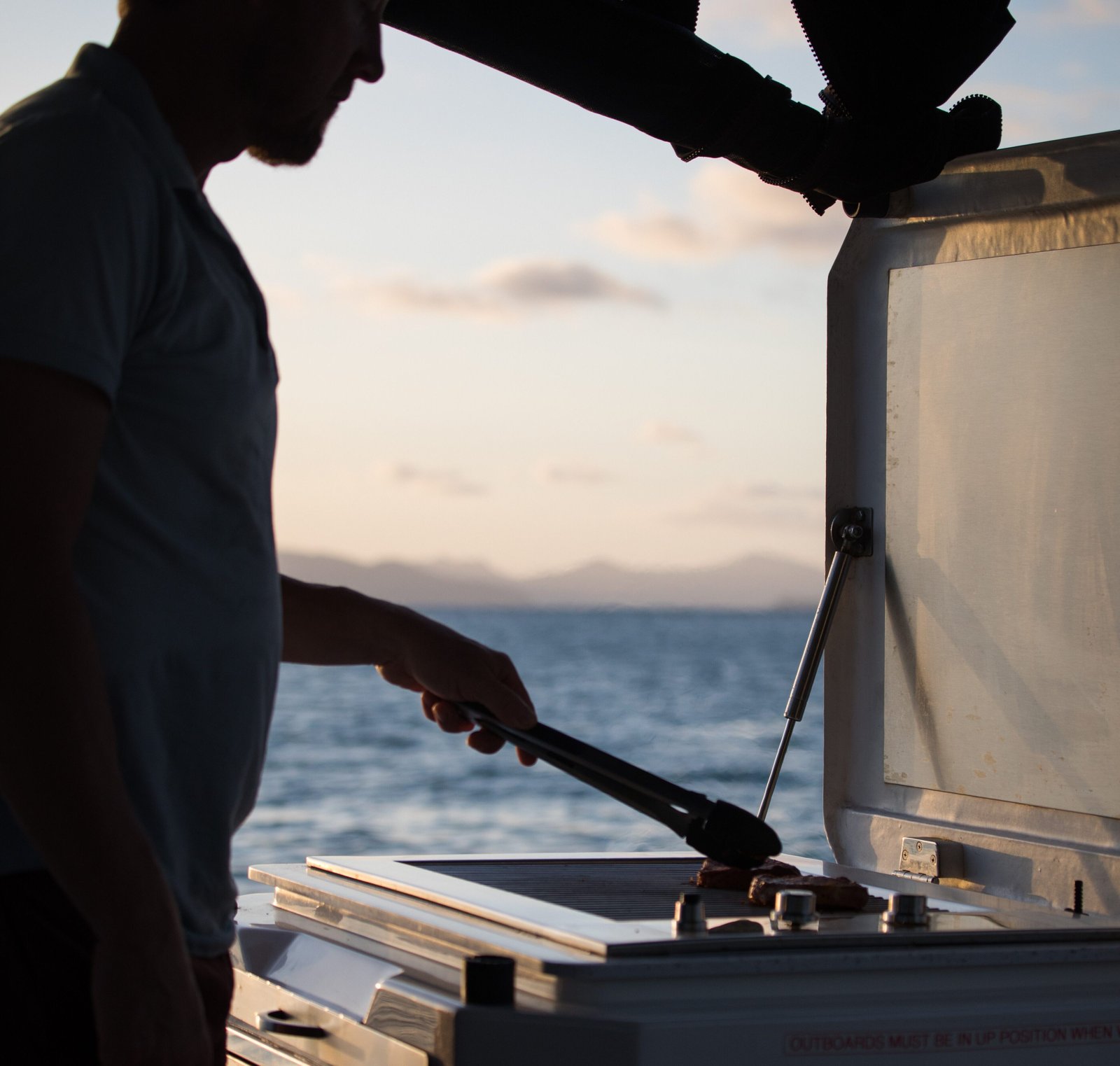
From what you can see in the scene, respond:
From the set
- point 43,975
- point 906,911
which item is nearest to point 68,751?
point 43,975

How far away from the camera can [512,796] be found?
1958 cm

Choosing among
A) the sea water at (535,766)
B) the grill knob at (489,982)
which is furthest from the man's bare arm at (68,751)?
the sea water at (535,766)

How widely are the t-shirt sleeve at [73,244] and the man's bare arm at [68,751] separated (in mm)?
24

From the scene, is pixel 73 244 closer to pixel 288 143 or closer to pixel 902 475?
pixel 288 143

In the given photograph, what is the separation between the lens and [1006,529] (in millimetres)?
2145

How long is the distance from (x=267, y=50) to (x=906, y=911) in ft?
3.09

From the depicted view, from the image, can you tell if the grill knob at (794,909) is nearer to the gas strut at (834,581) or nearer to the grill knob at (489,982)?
the grill knob at (489,982)

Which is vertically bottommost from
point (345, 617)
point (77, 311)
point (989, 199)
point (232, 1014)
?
point (232, 1014)

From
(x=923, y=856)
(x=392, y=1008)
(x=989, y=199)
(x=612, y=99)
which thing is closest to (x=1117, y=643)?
(x=923, y=856)

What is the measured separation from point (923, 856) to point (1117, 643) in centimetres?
44

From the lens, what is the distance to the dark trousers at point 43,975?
104 centimetres

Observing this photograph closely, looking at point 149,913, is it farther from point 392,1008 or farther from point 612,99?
point 612,99

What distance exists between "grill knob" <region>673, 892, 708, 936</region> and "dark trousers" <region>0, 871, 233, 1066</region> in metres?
0.46

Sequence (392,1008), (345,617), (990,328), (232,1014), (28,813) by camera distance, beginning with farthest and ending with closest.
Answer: (990,328) < (232,1014) < (345,617) < (392,1008) < (28,813)
